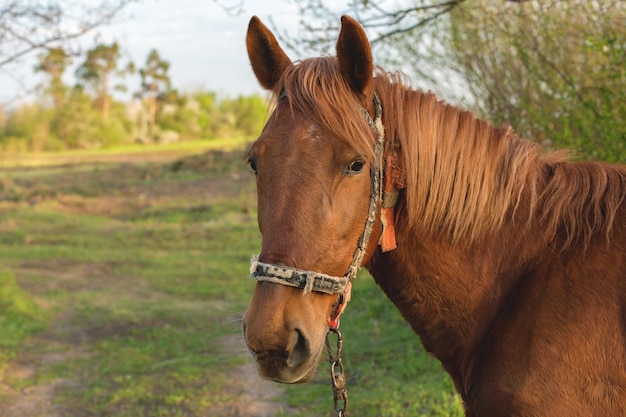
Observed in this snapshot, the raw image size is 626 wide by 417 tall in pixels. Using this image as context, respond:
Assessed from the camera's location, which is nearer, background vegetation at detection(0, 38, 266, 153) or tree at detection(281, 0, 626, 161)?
tree at detection(281, 0, 626, 161)

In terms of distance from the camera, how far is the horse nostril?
1.94 meters

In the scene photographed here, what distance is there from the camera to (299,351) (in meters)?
1.96

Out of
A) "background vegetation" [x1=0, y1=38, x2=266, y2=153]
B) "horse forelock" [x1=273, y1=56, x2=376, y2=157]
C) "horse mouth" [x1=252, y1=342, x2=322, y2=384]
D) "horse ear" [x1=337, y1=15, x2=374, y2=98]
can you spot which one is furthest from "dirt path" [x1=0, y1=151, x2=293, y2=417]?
"background vegetation" [x1=0, y1=38, x2=266, y2=153]

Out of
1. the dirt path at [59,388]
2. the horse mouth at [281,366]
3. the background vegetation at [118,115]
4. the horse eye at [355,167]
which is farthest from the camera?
the background vegetation at [118,115]

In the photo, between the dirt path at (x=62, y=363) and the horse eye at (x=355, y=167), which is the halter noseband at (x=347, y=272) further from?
the dirt path at (x=62, y=363)

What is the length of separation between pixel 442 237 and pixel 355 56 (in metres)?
0.72

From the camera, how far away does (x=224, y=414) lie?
4.78m

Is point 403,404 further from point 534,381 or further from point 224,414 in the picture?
point 534,381

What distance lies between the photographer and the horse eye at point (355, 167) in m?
2.10

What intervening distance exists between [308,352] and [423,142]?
0.85 metres

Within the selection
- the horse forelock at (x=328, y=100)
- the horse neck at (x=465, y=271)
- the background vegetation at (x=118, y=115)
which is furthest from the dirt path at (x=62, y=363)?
the background vegetation at (x=118, y=115)

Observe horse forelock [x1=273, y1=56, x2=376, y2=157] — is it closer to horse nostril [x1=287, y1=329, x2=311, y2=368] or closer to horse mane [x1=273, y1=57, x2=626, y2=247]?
horse mane [x1=273, y1=57, x2=626, y2=247]

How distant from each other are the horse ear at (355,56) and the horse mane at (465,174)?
0.12 feet

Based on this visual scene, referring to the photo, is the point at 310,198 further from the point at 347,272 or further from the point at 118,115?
the point at 118,115
